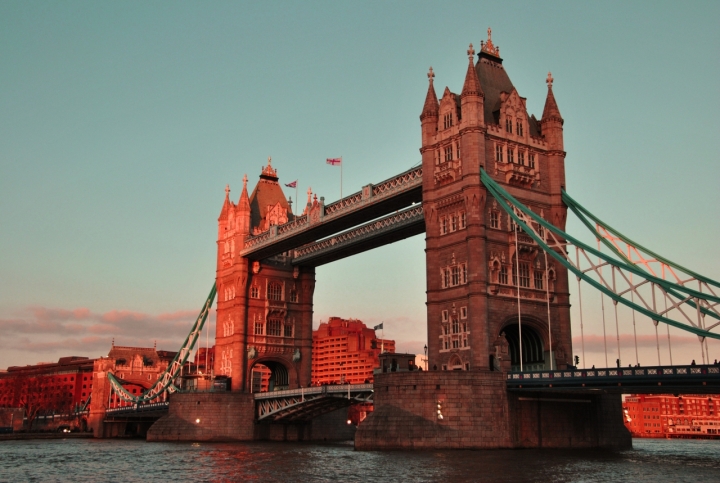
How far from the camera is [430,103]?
70438 mm

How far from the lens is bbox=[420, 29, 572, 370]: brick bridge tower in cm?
6347

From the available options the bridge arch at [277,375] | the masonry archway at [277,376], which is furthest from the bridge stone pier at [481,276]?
the masonry archway at [277,376]

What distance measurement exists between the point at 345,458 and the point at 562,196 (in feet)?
90.0

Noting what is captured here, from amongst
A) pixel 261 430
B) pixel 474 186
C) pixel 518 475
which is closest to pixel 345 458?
pixel 518 475

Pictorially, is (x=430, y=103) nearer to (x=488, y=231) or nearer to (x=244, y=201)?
(x=488, y=231)

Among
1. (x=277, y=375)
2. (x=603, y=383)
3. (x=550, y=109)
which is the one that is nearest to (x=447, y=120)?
(x=550, y=109)

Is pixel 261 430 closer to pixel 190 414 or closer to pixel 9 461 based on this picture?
pixel 190 414

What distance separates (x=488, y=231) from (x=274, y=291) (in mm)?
39207

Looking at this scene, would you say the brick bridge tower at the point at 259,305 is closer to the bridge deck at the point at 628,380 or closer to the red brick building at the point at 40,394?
the bridge deck at the point at 628,380

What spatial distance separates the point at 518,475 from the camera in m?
43.0

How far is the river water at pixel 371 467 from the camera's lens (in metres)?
43.6

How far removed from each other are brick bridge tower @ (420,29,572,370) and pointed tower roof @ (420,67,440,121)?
8 centimetres

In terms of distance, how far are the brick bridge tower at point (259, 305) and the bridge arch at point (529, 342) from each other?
1367 inches

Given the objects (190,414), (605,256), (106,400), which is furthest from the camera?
(106,400)
